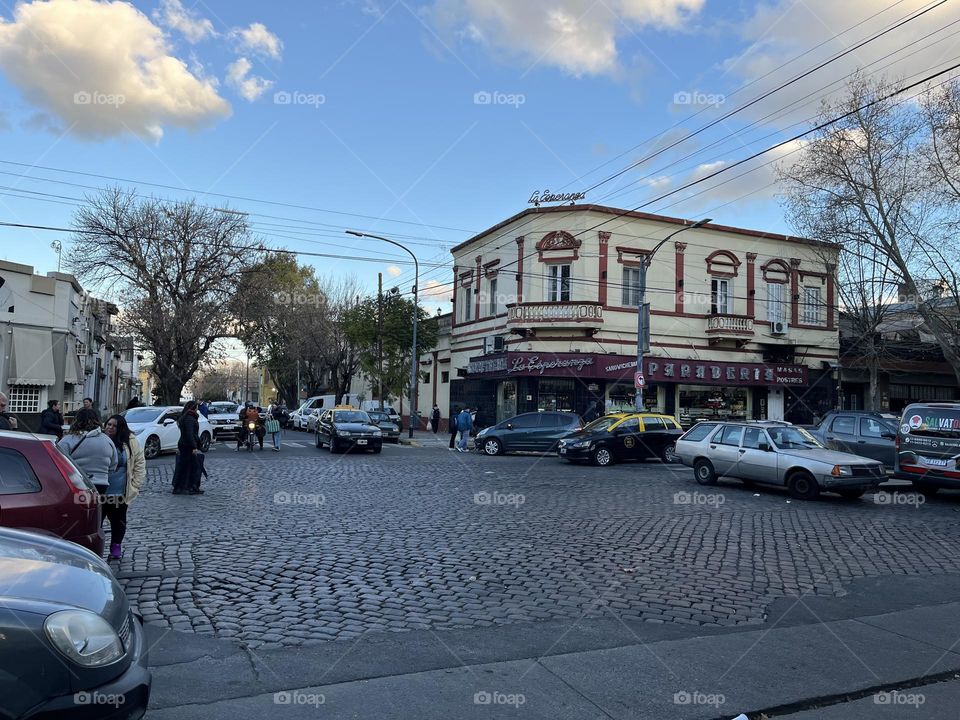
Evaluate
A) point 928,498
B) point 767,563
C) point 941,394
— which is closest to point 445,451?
point 928,498

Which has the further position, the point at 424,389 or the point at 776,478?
the point at 424,389

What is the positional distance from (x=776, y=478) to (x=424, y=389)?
31.6 meters

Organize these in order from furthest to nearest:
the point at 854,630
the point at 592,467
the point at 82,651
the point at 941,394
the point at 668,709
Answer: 1. the point at 941,394
2. the point at 592,467
3. the point at 854,630
4. the point at 668,709
5. the point at 82,651

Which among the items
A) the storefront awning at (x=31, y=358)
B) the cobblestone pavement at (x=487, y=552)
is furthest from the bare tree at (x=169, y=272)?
the cobblestone pavement at (x=487, y=552)

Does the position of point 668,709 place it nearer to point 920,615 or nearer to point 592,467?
point 920,615

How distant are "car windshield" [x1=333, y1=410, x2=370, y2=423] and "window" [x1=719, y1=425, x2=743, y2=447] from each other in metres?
13.7

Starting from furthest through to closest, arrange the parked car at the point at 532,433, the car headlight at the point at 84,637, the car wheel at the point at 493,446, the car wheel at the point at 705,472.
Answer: the car wheel at the point at 493,446
the parked car at the point at 532,433
the car wheel at the point at 705,472
the car headlight at the point at 84,637

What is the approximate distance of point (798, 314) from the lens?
39000 millimetres

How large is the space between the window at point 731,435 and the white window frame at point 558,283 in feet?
59.3

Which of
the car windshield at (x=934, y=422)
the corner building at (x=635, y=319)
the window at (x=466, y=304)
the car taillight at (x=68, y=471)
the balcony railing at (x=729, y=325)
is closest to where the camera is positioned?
the car taillight at (x=68, y=471)

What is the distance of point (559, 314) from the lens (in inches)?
1298

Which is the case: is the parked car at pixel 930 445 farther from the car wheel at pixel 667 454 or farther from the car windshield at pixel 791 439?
the car wheel at pixel 667 454

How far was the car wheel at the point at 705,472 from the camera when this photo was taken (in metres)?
16.5

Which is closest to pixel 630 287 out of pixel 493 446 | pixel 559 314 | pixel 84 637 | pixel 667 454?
pixel 559 314
